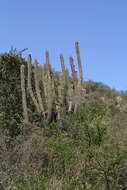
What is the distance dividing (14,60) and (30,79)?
0.93 m

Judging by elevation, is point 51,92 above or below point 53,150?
above

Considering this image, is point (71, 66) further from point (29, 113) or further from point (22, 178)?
point (22, 178)

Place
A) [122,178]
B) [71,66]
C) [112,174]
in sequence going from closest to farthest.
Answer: [112,174] < [122,178] < [71,66]

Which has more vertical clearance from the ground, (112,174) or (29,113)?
(29,113)

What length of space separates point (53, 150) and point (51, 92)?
4097mm

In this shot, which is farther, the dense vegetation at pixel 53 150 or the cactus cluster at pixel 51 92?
the cactus cluster at pixel 51 92

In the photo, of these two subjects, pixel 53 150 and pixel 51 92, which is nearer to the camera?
pixel 53 150

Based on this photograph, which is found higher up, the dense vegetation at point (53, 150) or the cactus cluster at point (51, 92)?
the cactus cluster at point (51, 92)

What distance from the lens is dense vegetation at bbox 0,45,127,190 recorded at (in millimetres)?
5121

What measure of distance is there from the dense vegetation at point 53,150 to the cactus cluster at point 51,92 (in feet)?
0.40

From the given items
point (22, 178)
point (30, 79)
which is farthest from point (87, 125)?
point (30, 79)

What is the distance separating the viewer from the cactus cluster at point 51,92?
402 inches

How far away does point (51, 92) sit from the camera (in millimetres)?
10445

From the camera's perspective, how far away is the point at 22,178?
478 cm
